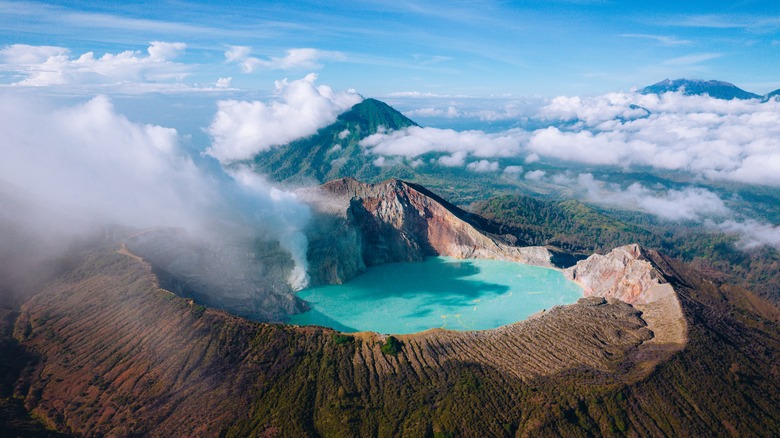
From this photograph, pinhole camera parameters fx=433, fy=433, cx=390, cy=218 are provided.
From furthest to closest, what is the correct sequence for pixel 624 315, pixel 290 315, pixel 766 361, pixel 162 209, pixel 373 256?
pixel 373 256 < pixel 162 209 < pixel 290 315 < pixel 624 315 < pixel 766 361

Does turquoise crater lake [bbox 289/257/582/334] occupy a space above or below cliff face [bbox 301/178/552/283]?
below

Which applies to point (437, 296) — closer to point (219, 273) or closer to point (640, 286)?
point (640, 286)

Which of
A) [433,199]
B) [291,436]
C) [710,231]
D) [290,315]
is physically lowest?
[710,231]

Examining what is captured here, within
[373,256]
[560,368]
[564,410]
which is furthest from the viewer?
[373,256]

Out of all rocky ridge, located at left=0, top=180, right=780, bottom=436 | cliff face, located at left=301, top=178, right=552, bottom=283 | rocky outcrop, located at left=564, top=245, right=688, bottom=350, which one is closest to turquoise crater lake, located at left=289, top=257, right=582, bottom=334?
cliff face, located at left=301, top=178, right=552, bottom=283

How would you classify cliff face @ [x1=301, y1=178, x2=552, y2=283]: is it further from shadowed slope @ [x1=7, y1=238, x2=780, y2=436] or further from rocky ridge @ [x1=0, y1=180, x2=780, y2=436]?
shadowed slope @ [x1=7, y1=238, x2=780, y2=436]

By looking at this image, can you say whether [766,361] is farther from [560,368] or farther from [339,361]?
[339,361]

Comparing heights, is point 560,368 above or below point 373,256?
above

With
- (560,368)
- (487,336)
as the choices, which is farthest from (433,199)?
(560,368)
